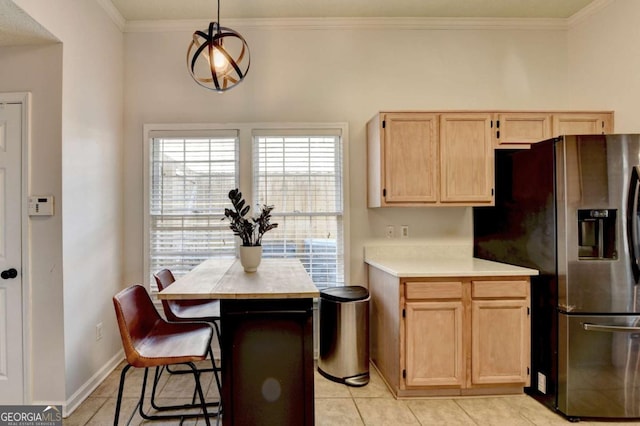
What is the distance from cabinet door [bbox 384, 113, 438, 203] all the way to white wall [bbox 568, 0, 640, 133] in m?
1.60

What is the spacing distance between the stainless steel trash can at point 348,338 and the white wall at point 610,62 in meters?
2.68

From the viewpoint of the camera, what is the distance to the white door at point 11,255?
2.17 m

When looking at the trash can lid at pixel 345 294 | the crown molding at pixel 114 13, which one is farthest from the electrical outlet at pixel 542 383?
the crown molding at pixel 114 13

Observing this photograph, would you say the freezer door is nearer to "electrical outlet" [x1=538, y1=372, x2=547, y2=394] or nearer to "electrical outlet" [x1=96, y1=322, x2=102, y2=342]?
"electrical outlet" [x1=538, y1=372, x2=547, y2=394]

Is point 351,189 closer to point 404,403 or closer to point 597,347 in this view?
point 404,403

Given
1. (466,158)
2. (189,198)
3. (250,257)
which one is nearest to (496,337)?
(466,158)

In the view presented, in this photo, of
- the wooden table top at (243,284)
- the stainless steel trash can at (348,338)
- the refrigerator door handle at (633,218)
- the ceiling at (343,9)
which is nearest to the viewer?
the wooden table top at (243,284)

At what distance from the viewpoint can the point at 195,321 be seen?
7.27ft

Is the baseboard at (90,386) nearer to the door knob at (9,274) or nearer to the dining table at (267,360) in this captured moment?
the door knob at (9,274)

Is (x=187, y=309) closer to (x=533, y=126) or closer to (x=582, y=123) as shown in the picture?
(x=533, y=126)

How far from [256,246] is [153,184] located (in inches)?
61.3

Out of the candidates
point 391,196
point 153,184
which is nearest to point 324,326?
point 391,196

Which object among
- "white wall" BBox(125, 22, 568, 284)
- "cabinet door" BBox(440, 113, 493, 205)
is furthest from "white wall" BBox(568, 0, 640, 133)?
"cabinet door" BBox(440, 113, 493, 205)

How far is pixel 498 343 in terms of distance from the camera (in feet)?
7.64
